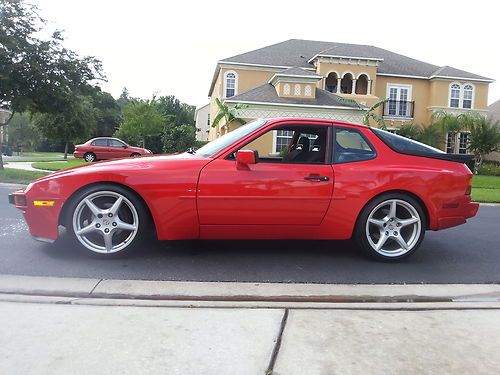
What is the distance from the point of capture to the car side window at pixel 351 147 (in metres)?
4.75

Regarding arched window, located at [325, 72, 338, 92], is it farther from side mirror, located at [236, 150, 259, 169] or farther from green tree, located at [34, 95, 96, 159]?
side mirror, located at [236, 150, 259, 169]

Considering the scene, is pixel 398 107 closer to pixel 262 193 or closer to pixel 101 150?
pixel 101 150

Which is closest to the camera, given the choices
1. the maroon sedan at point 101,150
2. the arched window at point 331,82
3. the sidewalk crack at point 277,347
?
the sidewalk crack at point 277,347

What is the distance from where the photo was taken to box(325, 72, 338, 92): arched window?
1319 inches

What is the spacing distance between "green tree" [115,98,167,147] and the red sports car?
108ft

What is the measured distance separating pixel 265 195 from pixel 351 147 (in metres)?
1.11

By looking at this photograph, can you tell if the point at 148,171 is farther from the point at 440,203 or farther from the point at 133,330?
the point at 440,203

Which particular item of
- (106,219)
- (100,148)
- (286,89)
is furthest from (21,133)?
(106,219)

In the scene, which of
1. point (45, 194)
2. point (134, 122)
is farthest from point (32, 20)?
point (134, 122)

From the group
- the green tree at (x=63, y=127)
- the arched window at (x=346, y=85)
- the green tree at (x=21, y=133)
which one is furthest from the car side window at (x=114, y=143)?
the green tree at (x=21, y=133)

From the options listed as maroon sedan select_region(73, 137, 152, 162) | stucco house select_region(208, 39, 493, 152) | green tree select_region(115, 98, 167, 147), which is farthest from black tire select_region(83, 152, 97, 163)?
green tree select_region(115, 98, 167, 147)

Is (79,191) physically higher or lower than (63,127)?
lower

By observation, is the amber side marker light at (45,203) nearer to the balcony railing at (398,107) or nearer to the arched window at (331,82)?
the arched window at (331,82)

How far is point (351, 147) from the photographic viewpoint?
190 inches
